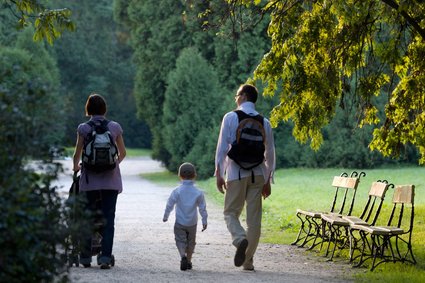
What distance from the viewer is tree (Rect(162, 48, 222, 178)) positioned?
42.7m

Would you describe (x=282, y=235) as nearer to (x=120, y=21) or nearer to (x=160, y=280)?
(x=160, y=280)

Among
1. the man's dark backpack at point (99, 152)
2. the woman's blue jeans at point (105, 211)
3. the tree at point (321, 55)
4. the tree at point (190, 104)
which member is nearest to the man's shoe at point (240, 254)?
the woman's blue jeans at point (105, 211)

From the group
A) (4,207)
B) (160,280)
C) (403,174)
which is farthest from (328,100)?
(403,174)

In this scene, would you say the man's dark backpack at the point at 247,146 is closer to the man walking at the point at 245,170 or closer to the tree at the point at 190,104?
the man walking at the point at 245,170

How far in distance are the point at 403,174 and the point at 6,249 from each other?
3129cm

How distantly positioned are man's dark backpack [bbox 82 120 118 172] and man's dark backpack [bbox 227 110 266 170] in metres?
1.26

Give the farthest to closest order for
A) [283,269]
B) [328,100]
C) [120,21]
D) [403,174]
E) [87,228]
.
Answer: [120,21]
[403,174]
[328,100]
[283,269]
[87,228]

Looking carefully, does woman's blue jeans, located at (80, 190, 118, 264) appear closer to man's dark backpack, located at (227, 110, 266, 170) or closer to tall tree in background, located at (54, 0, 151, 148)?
man's dark backpack, located at (227, 110, 266, 170)

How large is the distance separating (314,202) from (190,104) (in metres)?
17.8

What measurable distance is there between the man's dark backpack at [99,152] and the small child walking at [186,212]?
2.58 feet

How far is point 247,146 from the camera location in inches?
453

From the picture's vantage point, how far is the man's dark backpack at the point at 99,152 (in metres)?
11.2

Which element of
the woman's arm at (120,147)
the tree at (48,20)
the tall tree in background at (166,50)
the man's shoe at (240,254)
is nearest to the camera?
the man's shoe at (240,254)

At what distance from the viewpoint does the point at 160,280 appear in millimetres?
10594
